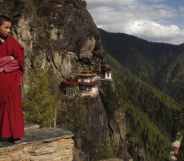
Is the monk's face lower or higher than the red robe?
higher

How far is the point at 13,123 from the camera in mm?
11891

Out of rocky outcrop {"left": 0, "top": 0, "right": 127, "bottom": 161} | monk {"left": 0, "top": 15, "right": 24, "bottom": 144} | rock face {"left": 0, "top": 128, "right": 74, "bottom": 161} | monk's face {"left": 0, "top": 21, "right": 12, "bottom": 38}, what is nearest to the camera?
monk's face {"left": 0, "top": 21, "right": 12, "bottom": 38}

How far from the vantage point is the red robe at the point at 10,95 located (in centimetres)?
1175

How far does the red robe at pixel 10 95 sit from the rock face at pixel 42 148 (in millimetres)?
637

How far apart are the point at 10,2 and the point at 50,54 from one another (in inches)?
578

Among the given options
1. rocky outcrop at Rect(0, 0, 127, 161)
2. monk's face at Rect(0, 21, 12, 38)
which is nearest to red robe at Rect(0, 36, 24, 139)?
monk's face at Rect(0, 21, 12, 38)

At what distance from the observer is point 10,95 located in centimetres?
1188

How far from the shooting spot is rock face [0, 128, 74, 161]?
41.0ft

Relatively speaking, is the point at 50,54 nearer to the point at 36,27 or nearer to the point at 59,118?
the point at 36,27

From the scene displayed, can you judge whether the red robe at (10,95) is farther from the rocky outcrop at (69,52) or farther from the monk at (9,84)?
the rocky outcrop at (69,52)

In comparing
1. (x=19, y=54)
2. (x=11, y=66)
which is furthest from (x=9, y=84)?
(x=19, y=54)

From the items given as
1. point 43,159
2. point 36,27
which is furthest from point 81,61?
point 43,159

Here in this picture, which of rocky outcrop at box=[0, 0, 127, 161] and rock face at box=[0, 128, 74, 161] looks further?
rocky outcrop at box=[0, 0, 127, 161]

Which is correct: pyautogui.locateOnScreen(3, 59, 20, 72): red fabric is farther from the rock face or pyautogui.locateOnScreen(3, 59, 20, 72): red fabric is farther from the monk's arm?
the rock face
